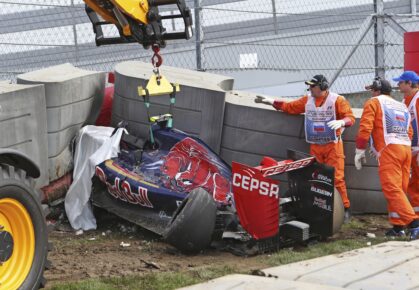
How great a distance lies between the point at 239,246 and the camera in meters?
6.45

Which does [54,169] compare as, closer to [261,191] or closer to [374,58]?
[261,191]

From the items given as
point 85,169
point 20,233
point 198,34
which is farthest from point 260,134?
point 20,233

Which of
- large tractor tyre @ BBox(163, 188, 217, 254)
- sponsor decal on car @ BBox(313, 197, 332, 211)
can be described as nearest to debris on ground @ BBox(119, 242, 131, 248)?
large tractor tyre @ BBox(163, 188, 217, 254)

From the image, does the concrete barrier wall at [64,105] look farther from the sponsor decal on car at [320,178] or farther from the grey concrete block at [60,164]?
the sponsor decal on car at [320,178]

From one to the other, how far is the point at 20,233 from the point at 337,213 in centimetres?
314

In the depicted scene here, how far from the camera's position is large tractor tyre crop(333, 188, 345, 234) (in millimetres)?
6737

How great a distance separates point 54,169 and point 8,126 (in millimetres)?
893

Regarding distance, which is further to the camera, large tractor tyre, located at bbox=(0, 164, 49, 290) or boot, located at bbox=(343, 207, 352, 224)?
boot, located at bbox=(343, 207, 352, 224)

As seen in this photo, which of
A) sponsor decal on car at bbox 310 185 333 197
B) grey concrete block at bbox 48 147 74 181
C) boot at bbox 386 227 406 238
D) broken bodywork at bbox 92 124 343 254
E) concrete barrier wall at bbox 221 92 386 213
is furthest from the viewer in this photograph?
concrete barrier wall at bbox 221 92 386 213

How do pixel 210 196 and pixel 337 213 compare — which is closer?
pixel 210 196

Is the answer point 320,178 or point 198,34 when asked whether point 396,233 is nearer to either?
point 320,178

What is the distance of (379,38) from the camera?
34.7 ft

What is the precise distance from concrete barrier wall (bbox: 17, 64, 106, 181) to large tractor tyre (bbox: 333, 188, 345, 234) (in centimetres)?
257

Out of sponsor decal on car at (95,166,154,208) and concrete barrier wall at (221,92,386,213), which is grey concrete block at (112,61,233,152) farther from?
sponsor decal on car at (95,166,154,208)
